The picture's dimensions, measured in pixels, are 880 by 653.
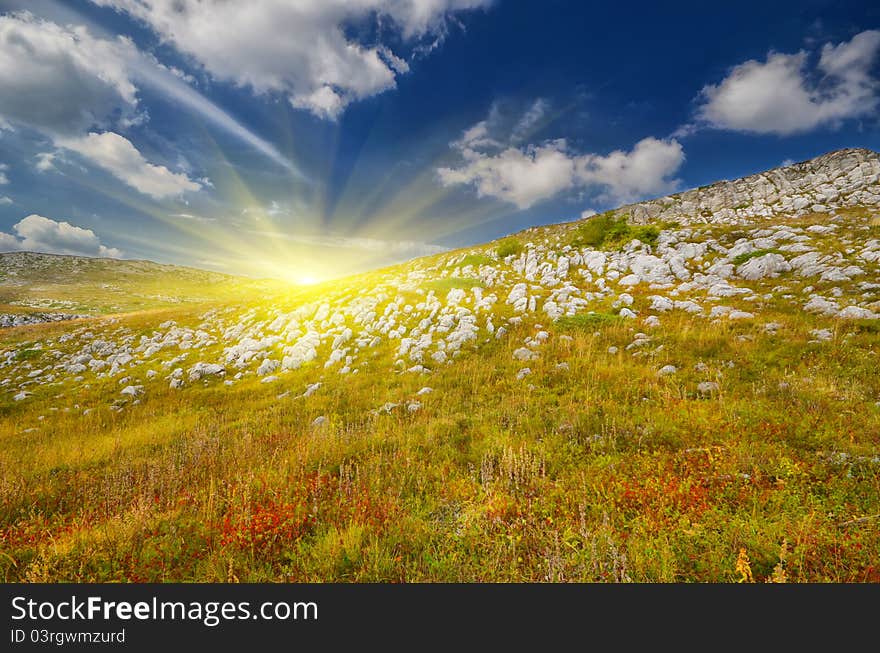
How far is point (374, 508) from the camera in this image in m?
4.39

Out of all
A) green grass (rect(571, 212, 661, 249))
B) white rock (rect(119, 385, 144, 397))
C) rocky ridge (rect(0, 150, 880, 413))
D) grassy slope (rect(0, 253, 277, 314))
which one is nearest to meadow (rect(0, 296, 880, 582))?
rocky ridge (rect(0, 150, 880, 413))

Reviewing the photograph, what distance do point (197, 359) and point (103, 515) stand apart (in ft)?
46.9

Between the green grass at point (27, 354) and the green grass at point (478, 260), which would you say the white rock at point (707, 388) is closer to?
the green grass at point (478, 260)

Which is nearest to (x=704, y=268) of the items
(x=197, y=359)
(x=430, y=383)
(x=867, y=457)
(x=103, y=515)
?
(x=867, y=457)

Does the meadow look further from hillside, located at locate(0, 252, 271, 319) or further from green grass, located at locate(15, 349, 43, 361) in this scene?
hillside, located at locate(0, 252, 271, 319)

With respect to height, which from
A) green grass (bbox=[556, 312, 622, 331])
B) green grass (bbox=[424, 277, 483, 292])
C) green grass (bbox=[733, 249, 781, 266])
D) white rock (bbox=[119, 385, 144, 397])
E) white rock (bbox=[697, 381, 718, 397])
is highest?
green grass (bbox=[424, 277, 483, 292])

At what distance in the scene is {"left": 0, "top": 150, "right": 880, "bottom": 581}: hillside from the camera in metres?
3.50

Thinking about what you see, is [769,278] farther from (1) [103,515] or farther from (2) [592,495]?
(1) [103,515]

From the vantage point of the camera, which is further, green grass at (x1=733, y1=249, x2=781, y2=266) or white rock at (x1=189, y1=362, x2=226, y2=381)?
green grass at (x1=733, y1=249, x2=781, y2=266)

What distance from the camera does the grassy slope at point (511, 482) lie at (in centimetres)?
341

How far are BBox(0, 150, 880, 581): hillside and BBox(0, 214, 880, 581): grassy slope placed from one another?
0.12 ft

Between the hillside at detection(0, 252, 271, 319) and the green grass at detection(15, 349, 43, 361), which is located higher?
the hillside at detection(0, 252, 271, 319)

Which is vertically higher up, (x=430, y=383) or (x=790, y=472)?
(x=430, y=383)

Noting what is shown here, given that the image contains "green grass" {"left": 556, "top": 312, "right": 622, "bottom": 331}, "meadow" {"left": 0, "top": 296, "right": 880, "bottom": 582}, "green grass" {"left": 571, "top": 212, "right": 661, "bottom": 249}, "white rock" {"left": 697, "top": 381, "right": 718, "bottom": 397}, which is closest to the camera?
"meadow" {"left": 0, "top": 296, "right": 880, "bottom": 582}
